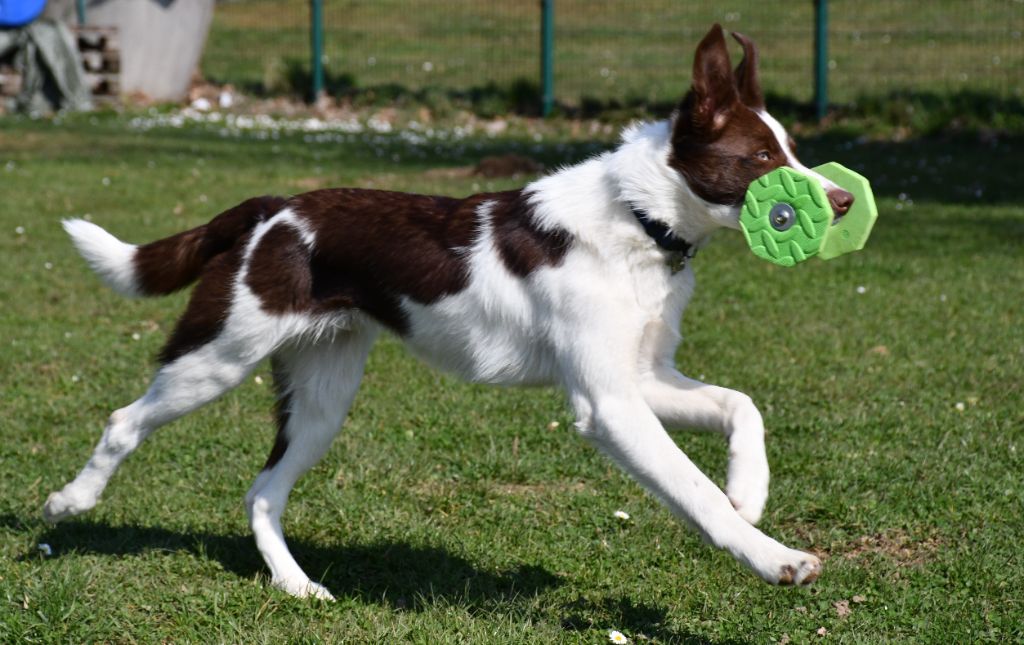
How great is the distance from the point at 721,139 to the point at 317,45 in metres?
15.8

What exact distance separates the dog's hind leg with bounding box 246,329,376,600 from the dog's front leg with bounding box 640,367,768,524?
3.65ft

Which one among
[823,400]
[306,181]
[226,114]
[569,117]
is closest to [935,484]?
[823,400]

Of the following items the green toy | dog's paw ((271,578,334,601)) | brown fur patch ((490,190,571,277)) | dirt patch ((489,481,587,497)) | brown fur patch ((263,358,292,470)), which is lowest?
dirt patch ((489,481,587,497))

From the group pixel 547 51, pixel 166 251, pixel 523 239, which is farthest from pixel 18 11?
pixel 523 239

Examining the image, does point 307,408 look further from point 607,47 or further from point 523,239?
point 607,47

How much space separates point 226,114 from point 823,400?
13520 millimetres

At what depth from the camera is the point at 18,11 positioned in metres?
16.3

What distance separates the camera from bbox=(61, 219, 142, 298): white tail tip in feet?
15.2

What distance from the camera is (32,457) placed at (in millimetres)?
5602

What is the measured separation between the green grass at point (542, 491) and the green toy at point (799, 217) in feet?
3.99

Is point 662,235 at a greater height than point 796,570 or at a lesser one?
greater

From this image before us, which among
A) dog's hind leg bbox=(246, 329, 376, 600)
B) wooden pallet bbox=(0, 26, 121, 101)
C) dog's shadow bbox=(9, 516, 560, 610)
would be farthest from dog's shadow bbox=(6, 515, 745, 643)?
wooden pallet bbox=(0, 26, 121, 101)

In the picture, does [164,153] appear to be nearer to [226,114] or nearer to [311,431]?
[226,114]

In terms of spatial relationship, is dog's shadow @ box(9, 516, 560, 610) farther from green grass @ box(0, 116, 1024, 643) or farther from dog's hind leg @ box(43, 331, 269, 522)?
dog's hind leg @ box(43, 331, 269, 522)
